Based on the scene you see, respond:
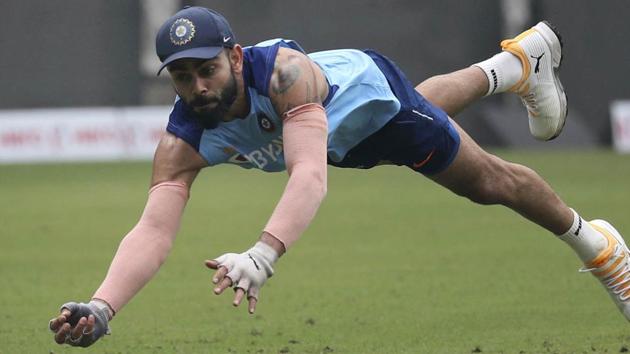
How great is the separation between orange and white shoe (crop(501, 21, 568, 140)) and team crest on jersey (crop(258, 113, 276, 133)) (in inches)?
87.2

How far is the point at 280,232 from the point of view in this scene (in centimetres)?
547

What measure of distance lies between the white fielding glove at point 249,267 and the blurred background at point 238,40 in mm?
17423

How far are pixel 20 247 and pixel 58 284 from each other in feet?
8.10

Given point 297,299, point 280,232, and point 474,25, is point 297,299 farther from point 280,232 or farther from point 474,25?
point 474,25

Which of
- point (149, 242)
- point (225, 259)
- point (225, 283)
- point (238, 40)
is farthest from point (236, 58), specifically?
point (238, 40)

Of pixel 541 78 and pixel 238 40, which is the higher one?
pixel 238 40

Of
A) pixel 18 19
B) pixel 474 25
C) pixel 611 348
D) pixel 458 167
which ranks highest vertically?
pixel 474 25

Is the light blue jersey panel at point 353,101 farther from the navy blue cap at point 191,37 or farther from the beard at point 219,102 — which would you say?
the navy blue cap at point 191,37

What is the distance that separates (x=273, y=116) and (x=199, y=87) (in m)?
0.49

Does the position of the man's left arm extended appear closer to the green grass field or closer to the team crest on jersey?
the team crest on jersey

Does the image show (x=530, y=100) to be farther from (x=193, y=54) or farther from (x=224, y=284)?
(x=224, y=284)

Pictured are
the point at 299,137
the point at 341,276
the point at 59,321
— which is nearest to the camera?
the point at 59,321

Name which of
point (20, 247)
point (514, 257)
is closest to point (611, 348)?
point (514, 257)

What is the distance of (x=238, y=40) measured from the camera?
22.5 meters
